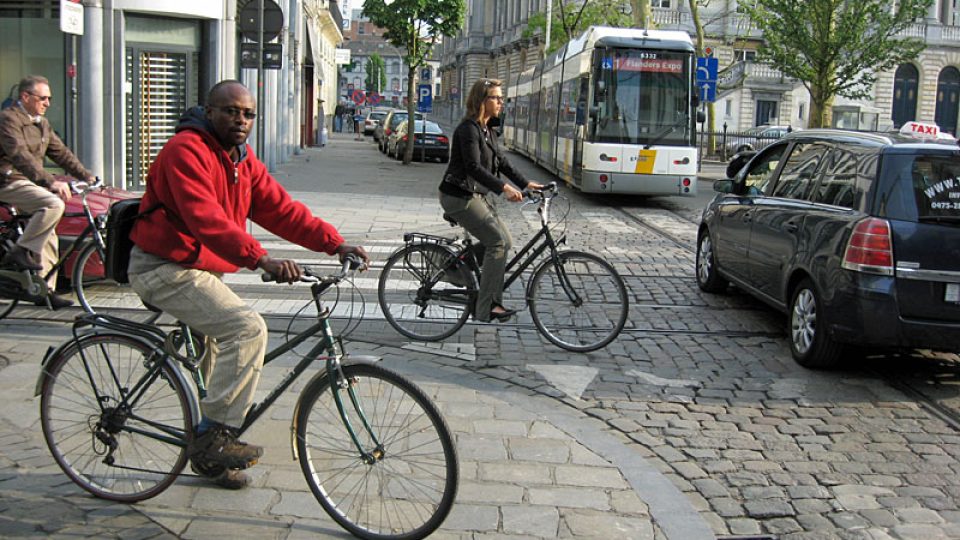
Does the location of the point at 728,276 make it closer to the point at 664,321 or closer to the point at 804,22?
the point at 664,321

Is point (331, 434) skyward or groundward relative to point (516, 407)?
skyward

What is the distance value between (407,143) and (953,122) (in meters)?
48.2

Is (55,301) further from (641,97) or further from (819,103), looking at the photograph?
(819,103)

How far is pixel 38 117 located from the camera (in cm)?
760

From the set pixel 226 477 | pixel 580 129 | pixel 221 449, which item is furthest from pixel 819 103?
pixel 221 449

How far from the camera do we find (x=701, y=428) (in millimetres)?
5691

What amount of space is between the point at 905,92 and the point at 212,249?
223ft

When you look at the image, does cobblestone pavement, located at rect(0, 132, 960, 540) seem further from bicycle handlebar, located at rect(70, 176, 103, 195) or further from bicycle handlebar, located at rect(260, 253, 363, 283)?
bicycle handlebar, located at rect(70, 176, 103, 195)

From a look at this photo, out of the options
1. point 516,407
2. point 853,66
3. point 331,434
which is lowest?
point 516,407

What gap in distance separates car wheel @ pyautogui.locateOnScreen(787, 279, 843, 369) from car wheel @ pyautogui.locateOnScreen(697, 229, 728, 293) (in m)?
2.29

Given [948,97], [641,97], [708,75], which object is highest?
[948,97]

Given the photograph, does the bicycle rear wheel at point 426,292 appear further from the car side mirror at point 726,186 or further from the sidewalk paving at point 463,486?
the car side mirror at point 726,186

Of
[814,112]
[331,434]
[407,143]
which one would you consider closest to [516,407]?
[331,434]

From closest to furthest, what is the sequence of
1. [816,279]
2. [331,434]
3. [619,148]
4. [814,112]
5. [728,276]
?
[331,434] < [816,279] < [728,276] < [619,148] < [814,112]
